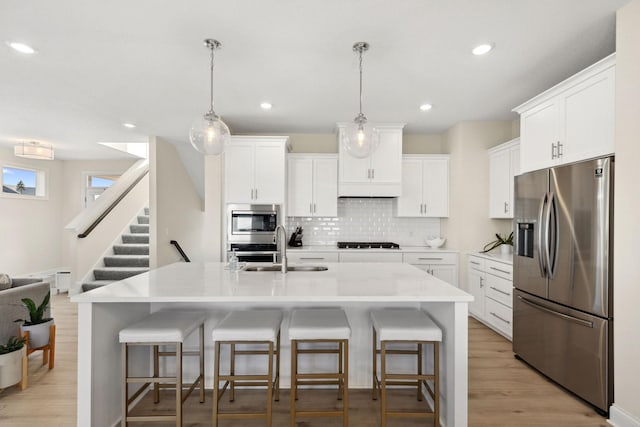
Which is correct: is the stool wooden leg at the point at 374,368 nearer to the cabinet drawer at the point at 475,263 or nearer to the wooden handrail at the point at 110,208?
the cabinet drawer at the point at 475,263

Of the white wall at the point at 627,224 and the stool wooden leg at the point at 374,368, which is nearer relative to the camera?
the white wall at the point at 627,224

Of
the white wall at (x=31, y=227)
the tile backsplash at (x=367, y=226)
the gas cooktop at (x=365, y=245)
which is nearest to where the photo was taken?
the gas cooktop at (x=365, y=245)

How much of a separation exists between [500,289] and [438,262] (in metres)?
0.97

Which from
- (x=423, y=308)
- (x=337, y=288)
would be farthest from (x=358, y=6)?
(x=423, y=308)

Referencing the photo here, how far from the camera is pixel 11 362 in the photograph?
2451 mm

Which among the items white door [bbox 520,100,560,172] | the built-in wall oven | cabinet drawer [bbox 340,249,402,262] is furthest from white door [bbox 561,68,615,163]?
the built-in wall oven

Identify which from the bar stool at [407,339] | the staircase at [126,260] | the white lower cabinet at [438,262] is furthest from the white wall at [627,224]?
the staircase at [126,260]

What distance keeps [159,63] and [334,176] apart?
2.59 meters

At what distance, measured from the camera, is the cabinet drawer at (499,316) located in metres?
3.42

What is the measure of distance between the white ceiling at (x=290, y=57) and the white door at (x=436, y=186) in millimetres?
723

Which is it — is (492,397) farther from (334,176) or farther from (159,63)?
(159,63)

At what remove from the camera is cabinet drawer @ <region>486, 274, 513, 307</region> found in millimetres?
3386

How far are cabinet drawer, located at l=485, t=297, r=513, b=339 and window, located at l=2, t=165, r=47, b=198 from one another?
27.2 ft

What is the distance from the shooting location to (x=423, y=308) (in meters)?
2.36
